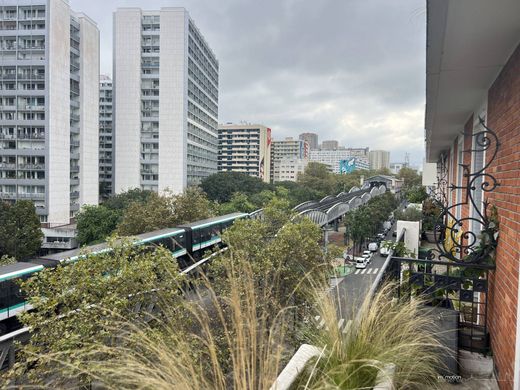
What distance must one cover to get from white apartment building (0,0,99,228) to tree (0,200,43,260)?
6.52m

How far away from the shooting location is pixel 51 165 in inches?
1165

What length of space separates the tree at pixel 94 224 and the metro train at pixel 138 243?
45.0 ft

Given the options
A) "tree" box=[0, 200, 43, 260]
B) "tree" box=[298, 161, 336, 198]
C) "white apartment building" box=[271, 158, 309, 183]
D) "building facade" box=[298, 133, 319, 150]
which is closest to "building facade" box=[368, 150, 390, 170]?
"building facade" box=[298, 133, 319, 150]

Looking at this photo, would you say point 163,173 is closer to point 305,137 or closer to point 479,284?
point 479,284

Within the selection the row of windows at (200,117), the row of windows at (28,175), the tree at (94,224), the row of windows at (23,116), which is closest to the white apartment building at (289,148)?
the row of windows at (200,117)

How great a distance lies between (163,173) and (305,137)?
15841cm

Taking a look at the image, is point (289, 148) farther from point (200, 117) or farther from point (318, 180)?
point (200, 117)

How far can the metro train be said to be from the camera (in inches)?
321

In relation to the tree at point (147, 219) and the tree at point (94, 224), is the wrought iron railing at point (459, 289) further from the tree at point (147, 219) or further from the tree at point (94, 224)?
the tree at point (94, 224)

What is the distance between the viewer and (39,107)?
98.0 ft

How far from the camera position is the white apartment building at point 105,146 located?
42469 mm

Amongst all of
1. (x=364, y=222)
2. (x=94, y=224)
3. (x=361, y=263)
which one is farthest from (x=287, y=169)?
(x=361, y=263)

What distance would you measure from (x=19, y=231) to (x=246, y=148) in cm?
6695

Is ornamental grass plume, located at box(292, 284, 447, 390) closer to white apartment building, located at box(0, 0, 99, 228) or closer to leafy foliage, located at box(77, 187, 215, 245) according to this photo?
leafy foliage, located at box(77, 187, 215, 245)
